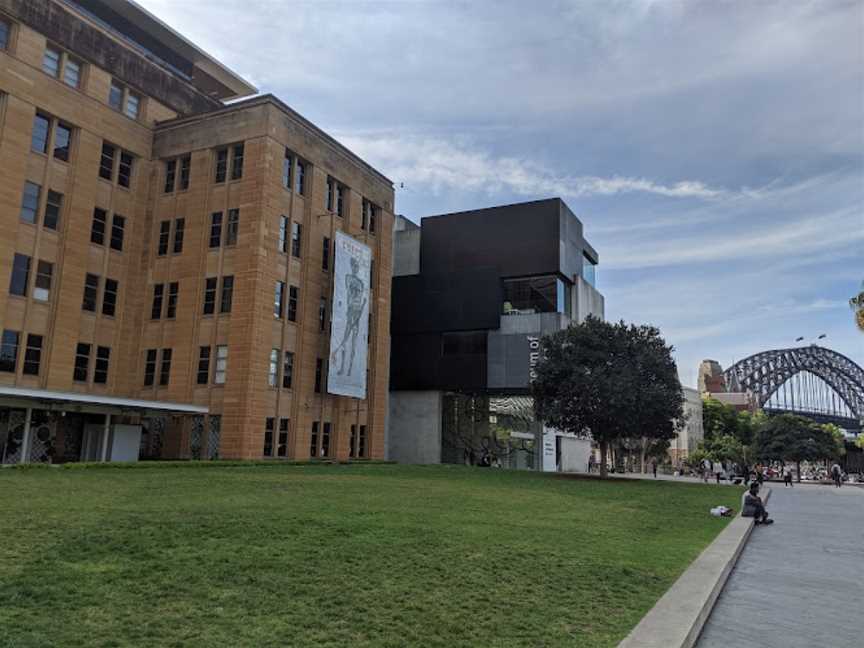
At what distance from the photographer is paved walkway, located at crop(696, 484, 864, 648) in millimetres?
7863

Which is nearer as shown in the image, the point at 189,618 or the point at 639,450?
the point at 189,618

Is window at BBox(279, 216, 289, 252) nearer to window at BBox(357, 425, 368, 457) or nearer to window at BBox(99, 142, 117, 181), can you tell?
window at BBox(99, 142, 117, 181)

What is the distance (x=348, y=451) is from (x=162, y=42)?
Answer: 32965 mm

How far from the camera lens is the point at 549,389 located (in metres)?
43.5

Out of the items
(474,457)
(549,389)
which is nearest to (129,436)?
(549,389)

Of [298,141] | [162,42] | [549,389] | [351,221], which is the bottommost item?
[549,389]

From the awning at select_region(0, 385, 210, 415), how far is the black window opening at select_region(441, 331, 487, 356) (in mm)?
26515

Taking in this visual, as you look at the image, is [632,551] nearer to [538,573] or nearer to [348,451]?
[538,573]

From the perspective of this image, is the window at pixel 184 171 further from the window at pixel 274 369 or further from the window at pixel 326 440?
the window at pixel 326 440

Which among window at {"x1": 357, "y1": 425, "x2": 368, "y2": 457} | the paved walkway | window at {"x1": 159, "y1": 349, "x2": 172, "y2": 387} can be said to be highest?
window at {"x1": 159, "y1": 349, "x2": 172, "y2": 387}

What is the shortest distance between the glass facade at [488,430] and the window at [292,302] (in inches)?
799

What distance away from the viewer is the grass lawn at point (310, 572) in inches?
264

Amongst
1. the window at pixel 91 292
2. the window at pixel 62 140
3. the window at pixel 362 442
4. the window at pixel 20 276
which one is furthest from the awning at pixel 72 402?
the window at pixel 362 442

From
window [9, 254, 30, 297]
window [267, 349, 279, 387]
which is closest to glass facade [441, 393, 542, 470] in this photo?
window [267, 349, 279, 387]
